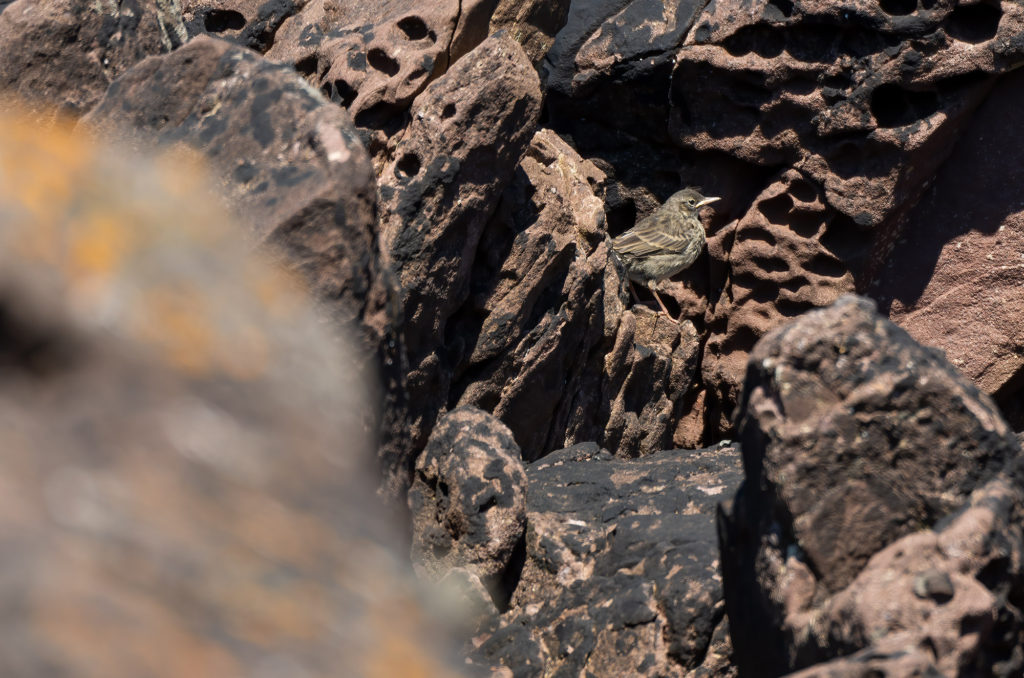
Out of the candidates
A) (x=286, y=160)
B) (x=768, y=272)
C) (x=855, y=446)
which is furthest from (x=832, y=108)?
(x=286, y=160)

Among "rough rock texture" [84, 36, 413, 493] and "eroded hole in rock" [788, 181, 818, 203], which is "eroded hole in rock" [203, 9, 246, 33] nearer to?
"eroded hole in rock" [788, 181, 818, 203]

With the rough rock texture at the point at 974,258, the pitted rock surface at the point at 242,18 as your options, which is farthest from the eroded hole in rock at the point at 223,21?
the rough rock texture at the point at 974,258

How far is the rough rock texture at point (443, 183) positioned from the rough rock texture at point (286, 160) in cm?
231

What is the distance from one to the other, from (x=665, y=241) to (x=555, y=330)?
2278 millimetres

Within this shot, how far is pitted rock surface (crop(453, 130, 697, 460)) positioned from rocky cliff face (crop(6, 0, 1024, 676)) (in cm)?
2

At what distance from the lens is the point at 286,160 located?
2.95 m

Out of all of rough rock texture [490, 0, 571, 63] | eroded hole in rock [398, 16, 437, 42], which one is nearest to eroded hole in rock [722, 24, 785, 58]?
rough rock texture [490, 0, 571, 63]

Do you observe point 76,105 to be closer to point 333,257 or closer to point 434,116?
point 434,116

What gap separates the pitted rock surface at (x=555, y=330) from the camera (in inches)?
248

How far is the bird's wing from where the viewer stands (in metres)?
8.59

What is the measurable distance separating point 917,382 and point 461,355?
3.61 meters

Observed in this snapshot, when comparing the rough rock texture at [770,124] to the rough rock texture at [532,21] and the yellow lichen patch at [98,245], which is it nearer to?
the rough rock texture at [532,21]

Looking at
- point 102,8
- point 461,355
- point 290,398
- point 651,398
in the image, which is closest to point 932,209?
point 651,398

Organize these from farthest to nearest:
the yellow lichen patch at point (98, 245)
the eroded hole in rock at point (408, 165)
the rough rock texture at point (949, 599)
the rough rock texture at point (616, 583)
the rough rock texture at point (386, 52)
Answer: the rough rock texture at point (386, 52) < the eroded hole in rock at point (408, 165) < the rough rock texture at point (616, 583) < the rough rock texture at point (949, 599) < the yellow lichen patch at point (98, 245)
